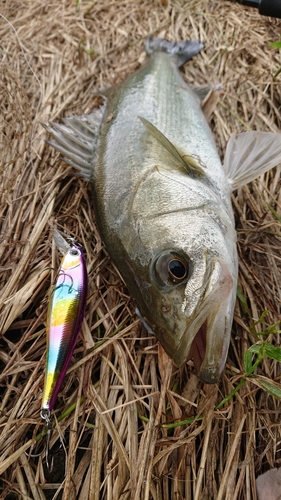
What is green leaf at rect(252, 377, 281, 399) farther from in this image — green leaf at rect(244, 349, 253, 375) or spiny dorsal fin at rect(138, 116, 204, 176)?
spiny dorsal fin at rect(138, 116, 204, 176)

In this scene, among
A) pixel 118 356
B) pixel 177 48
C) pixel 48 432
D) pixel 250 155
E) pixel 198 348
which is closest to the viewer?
pixel 198 348

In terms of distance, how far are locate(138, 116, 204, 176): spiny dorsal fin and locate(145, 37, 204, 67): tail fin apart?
1.27 m

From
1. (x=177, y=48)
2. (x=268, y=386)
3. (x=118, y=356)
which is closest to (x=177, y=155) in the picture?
(x=118, y=356)

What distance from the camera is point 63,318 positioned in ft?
6.51

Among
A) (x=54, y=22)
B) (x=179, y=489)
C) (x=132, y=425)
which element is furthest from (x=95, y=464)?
(x=54, y=22)

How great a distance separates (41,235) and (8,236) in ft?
0.70

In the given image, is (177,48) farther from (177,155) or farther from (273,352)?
(273,352)

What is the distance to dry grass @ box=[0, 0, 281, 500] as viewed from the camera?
70.7 inches

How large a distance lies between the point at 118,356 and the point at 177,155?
1.23 meters

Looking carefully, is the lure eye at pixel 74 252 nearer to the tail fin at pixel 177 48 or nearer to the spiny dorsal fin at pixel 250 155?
the spiny dorsal fin at pixel 250 155

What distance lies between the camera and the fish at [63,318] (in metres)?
1.88

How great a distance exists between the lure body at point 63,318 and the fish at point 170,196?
0.77 ft

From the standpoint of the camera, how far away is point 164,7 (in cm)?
390

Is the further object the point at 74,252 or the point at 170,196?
the point at 74,252
